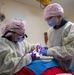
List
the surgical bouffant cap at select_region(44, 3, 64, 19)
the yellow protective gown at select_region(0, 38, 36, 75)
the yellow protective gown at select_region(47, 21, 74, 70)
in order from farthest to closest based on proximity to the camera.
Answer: the surgical bouffant cap at select_region(44, 3, 64, 19) < the yellow protective gown at select_region(47, 21, 74, 70) < the yellow protective gown at select_region(0, 38, 36, 75)

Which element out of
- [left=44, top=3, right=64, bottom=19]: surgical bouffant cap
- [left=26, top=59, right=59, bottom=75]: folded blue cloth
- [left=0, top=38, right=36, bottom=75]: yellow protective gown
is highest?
[left=44, top=3, right=64, bottom=19]: surgical bouffant cap

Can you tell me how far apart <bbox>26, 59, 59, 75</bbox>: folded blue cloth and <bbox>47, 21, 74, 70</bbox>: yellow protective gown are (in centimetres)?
9

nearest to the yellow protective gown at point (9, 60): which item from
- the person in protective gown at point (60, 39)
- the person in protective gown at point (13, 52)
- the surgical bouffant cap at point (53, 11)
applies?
the person in protective gown at point (13, 52)

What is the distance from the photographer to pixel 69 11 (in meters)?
3.16

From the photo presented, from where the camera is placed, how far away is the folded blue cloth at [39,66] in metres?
1.28

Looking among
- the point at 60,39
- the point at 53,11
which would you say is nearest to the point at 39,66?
the point at 60,39

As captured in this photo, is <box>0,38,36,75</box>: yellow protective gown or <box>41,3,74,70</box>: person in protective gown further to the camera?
<box>41,3,74,70</box>: person in protective gown

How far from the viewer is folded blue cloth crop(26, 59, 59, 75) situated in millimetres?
1279

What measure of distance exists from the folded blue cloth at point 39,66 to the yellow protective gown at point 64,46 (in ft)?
0.29

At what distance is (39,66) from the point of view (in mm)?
1330

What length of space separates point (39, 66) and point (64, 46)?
323 millimetres

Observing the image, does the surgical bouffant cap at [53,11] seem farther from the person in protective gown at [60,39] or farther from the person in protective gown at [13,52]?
the person in protective gown at [13,52]

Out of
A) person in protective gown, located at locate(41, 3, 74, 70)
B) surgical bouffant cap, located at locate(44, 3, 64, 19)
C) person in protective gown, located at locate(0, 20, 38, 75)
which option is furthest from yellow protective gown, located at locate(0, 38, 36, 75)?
surgical bouffant cap, located at locate(44, 3, 64, 19)

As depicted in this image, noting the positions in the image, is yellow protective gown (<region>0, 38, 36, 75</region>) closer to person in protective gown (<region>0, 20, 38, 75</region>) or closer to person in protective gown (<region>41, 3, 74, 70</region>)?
person in protective gown (<region>0, 20, 38, 75</region>)
